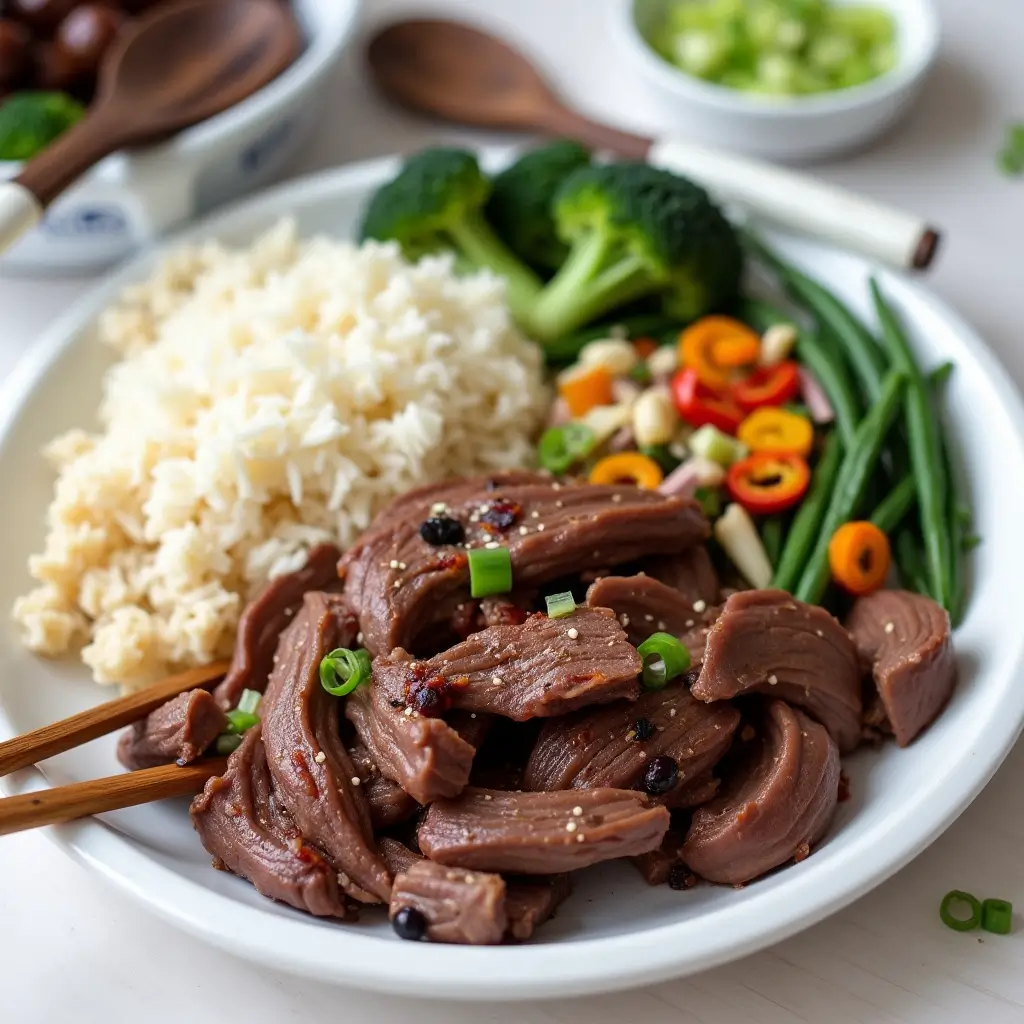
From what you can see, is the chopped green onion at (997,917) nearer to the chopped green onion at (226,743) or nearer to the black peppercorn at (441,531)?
the black peppercorn at (441,531)

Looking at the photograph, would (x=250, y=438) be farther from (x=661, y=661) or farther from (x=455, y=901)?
(x=455, y=901)

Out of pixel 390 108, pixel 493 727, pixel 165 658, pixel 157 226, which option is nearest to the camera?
pixel 493 727

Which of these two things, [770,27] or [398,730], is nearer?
[398,730]

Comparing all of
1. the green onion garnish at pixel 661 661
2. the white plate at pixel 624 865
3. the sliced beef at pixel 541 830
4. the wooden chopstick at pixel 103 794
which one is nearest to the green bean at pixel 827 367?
the white plate at pixel 624 865

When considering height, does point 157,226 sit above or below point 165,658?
above

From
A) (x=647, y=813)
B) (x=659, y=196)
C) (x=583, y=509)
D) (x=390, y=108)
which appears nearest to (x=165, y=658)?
(x=583, y=509)

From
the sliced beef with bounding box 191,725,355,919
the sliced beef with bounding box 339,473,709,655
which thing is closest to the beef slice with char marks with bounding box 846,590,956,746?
the sliced beef with bounding box 339,473,709,655

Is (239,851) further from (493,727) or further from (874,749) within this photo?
(874,749)
